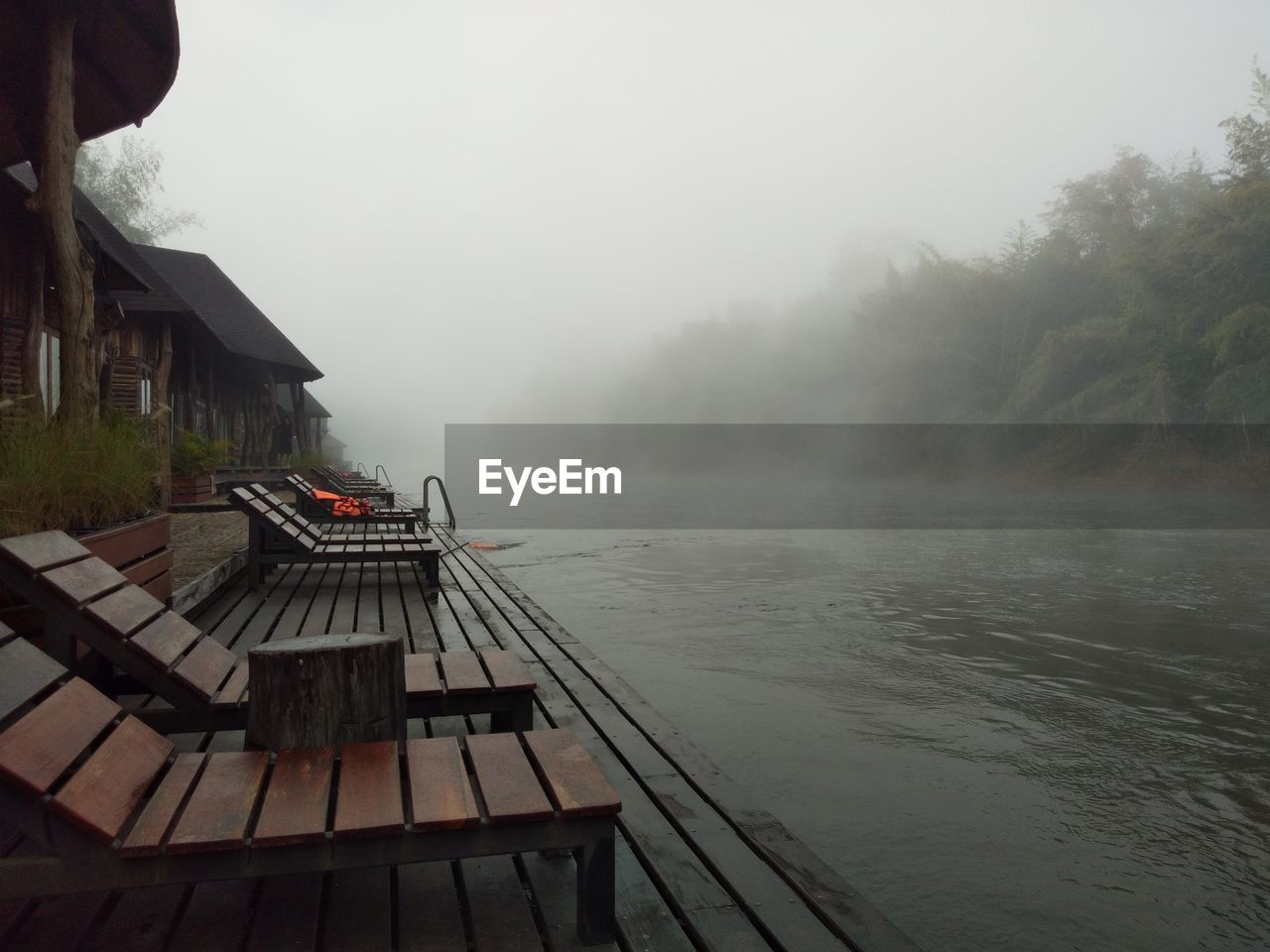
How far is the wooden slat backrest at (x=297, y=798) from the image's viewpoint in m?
1.60

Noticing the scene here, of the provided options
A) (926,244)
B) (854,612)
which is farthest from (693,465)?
(854,612)

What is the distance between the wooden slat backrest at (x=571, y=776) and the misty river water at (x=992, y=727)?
3.92 feet

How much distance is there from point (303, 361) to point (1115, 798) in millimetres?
20285

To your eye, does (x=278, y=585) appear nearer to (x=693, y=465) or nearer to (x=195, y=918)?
(x=195, y=918)

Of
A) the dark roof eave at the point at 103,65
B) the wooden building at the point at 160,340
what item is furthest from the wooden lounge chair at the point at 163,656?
the dark roof eave at the point at 103,65

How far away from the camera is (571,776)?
6.04 feet

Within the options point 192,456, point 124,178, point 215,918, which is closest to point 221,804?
point 215,918

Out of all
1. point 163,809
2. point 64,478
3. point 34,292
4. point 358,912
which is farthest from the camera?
point 34,292

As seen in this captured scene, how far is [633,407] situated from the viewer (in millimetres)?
79875

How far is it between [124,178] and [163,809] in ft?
130

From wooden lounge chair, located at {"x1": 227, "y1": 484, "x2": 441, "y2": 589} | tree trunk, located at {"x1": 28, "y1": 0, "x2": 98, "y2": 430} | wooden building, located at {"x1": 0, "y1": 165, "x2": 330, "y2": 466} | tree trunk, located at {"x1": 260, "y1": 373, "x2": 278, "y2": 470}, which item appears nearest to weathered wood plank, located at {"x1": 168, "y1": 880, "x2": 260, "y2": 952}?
wooden building, located at {"x1": 0, "y1": 165, "x2": 330, "y2": 466}

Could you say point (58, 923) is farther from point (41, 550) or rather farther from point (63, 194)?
point (63, 194)

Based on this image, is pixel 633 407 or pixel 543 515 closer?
pixel 543 515

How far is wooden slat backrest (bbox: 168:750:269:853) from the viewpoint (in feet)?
5.14
